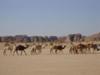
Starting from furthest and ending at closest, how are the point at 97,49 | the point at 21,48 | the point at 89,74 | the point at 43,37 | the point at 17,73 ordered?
the point at 43,37 < the point at 97,49 < the point at 21,48 < the point at 17,73 < the point at 89,74

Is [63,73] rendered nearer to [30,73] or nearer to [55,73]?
[55,73]

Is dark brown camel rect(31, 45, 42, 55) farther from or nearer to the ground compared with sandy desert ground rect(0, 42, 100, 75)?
farther from the ground

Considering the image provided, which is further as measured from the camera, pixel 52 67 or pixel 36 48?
pixel 36 48

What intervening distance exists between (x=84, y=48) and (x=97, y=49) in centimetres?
351

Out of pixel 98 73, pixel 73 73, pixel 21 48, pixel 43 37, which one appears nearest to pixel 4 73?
pixel 73 73

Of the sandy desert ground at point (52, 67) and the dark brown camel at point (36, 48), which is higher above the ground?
the dark brown camel at point (36, 48)

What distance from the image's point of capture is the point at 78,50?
32.3 metres

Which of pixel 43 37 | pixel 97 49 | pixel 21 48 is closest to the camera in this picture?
pixel 21 48

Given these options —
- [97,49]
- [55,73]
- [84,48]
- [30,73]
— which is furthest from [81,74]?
[97,49]

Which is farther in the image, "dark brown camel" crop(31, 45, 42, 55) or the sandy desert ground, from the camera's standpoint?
"dark brown camel" crop(31, 45, 42, 55)

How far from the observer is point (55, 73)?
43.8 feet

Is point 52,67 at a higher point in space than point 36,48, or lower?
lower

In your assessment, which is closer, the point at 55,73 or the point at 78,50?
the point at 55,73

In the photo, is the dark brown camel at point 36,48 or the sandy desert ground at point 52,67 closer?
the sandy desert ground at point 52,67
